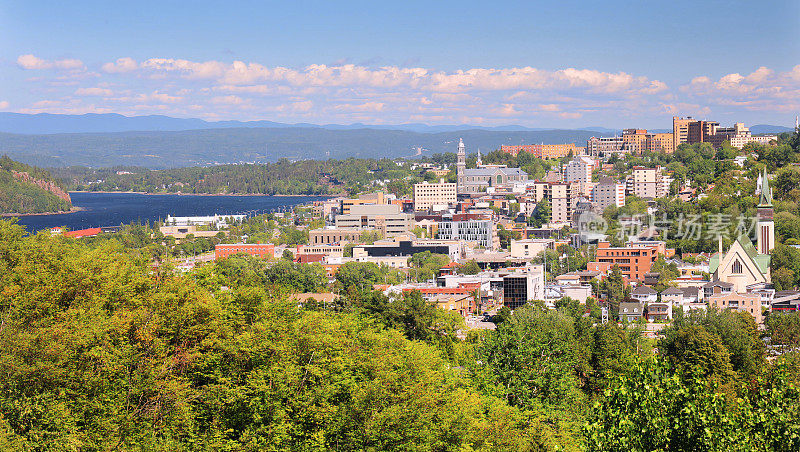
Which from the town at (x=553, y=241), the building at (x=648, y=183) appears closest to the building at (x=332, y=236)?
the town at (x=553, y=241)

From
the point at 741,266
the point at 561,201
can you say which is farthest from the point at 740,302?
the point at 561,201

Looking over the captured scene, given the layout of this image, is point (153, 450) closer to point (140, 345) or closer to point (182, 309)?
point (140, 345)

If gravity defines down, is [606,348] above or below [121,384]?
below

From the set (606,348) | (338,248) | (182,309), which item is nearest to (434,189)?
(338,248)

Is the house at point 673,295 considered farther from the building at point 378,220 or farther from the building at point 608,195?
the building at point 608,195

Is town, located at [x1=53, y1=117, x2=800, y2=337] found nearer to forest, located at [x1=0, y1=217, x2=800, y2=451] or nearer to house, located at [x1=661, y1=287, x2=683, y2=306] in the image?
house, located at [x1=661, y1=287, x2=683, y2=306]

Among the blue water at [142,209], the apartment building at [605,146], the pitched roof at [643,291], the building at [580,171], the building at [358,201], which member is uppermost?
the apartment building at [605,146]

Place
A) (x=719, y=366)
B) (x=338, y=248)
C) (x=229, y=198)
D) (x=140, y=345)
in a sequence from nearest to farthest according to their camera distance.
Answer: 1. (x=140, y=345)
2. (x=719, y=366)
3. (x=338, y=248)
4. (x=229, y=198)
